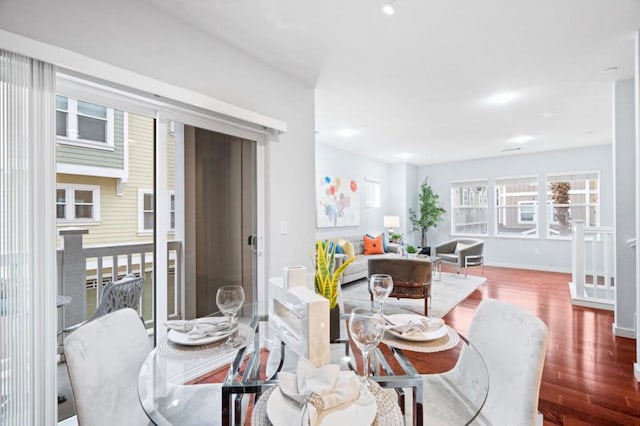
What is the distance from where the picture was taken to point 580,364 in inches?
101

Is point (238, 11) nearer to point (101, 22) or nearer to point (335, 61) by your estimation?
point (101, 22)

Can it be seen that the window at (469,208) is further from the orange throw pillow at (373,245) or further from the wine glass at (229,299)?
the wine glass at (229,299)

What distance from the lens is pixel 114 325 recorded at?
51.7 inches

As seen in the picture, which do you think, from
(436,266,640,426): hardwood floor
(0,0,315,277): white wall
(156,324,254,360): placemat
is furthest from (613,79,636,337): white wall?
(156,324,254,360): placemat

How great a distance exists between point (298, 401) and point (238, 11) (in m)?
2.29

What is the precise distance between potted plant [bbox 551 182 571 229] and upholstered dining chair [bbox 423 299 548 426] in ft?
22.6

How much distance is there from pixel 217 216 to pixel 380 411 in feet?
6.64

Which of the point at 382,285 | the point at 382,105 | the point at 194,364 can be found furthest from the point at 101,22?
the point at 382,105

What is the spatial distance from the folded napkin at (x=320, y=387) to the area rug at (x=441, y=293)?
328 centimetres

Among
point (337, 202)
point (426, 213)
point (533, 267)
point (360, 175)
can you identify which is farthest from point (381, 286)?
point (533, 267)

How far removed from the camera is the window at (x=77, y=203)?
1754 mm

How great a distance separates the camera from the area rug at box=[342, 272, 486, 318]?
4.09 meters

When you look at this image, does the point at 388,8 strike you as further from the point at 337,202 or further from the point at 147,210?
the point at 337,202

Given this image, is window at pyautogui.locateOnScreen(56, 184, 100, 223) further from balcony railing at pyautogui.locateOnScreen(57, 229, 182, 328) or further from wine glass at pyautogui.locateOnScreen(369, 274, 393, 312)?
wine glass at pyautogui.locateOnScreen(369, 274, 393, 312)
